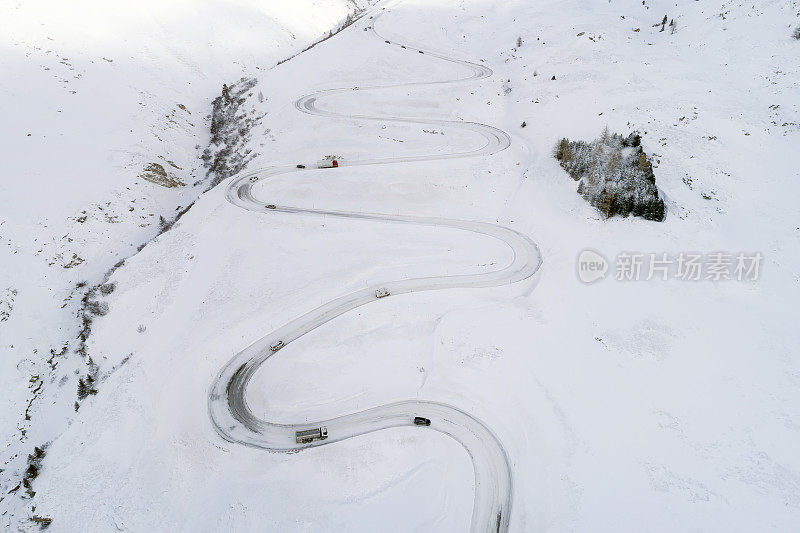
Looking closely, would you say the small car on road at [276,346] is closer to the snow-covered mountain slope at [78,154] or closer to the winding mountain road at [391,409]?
the winding mountain road at [391,409]

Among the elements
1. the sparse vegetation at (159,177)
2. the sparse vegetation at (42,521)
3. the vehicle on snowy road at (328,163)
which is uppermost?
the vehicle on snowy road at (328,163)

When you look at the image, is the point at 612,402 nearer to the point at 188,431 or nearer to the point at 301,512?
the point at 301,512

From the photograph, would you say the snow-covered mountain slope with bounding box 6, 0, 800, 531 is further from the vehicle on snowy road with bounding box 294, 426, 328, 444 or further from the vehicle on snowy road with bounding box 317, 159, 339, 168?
the vehicle on snowy road with bounding box 317, 159, 339, 168

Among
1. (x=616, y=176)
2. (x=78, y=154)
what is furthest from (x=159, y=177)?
(x=616, y=176)

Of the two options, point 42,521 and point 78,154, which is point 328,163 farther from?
point 42,521

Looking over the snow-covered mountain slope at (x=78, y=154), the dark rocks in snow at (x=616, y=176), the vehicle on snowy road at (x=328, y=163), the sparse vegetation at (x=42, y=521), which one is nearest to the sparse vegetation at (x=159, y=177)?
the snow-covered mountain slope at (x=78, y=154)

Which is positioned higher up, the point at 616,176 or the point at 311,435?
the point at 616,176
